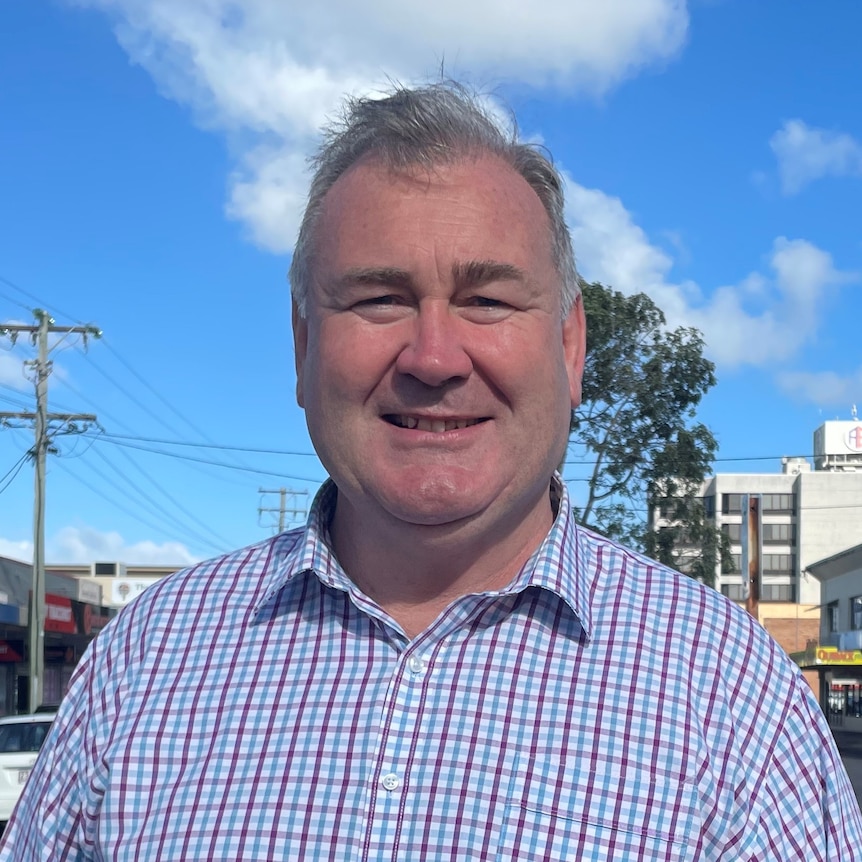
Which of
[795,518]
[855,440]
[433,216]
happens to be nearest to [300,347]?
[433,216]

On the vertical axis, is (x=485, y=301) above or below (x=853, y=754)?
below

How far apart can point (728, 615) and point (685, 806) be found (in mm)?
362

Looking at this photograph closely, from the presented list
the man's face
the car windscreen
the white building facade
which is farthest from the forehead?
the white building facade

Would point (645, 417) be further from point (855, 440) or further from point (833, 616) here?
point (855, 440)

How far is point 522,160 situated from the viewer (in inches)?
87.6

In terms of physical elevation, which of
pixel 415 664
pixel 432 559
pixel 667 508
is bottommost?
pixel 415 664

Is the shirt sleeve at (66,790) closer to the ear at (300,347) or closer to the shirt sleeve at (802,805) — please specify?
the ear at (300,347)

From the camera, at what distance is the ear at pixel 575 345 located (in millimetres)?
2277

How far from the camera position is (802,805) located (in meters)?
1.88

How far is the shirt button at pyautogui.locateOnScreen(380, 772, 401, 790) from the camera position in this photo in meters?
1.90

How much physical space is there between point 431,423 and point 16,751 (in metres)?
12.5

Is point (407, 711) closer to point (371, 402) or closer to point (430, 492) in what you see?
point (430, 492)

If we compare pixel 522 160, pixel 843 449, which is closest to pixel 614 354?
pixel 522 160

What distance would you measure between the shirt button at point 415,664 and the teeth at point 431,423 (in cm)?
39
